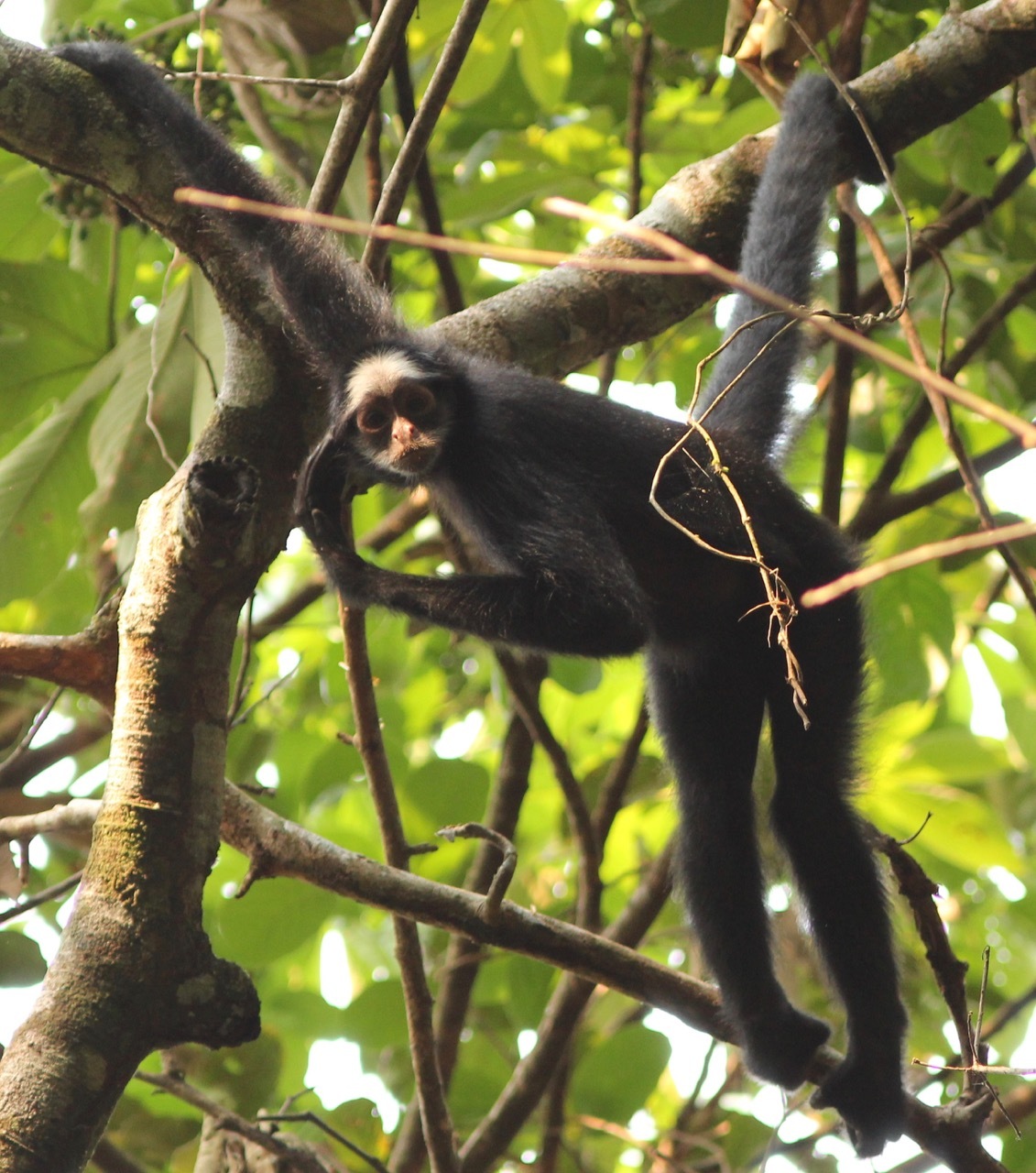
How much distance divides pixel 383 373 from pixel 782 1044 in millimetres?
2629

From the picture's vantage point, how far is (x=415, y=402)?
4.43 metres

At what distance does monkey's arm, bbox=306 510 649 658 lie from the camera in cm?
397

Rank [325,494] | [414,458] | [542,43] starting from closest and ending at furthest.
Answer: [325,494] → [414,458] → [542,43]

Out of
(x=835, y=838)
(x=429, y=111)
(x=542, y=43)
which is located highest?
(x=542, y=43)

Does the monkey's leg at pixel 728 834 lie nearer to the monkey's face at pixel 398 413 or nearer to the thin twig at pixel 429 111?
the monkey's face at pixel 398 413

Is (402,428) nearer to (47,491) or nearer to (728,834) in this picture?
(47,491)

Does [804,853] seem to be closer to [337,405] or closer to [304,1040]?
[337,405]

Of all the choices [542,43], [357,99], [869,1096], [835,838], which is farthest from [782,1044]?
[542,43]

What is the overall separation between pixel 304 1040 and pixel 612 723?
105 inches

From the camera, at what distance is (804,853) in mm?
4223

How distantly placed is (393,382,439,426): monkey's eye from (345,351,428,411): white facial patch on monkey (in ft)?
0.08

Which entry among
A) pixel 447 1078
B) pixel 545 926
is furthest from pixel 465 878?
pixel 545 926

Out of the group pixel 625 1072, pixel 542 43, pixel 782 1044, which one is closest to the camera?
pixel 782 1044

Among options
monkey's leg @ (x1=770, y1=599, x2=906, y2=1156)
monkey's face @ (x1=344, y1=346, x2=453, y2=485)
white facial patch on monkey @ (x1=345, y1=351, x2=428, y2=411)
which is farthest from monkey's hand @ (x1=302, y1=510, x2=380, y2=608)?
monkey's leg @ (x1=770, y1=599, x2=906, y2=1156)
